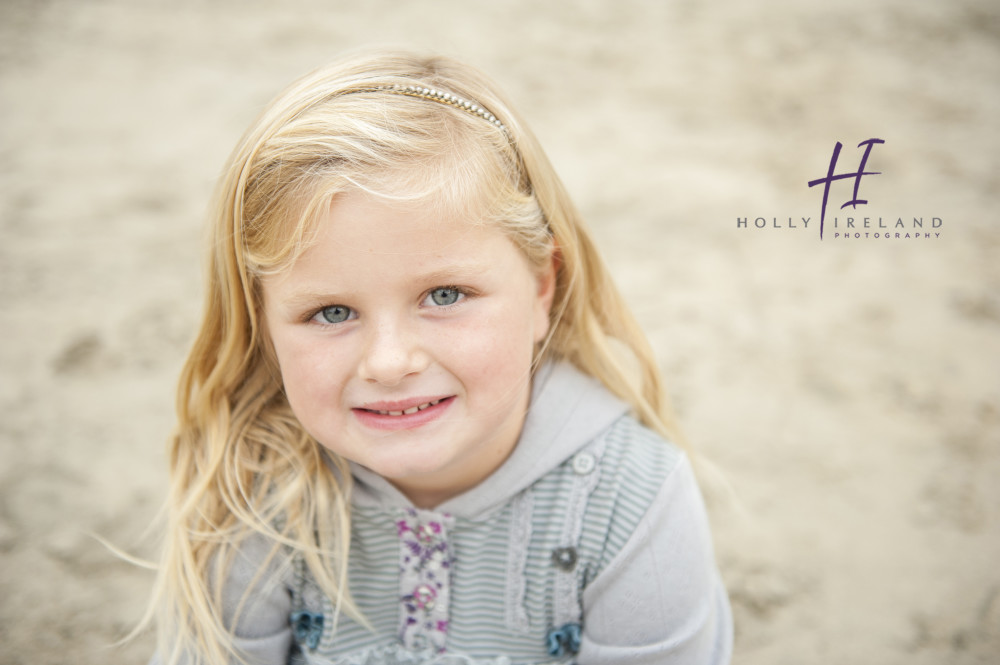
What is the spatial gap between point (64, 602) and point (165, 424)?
0.51 m

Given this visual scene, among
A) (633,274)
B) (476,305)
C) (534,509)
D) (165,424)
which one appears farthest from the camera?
(633,274)

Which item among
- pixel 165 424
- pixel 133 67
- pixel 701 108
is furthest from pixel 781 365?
pixel 133 67

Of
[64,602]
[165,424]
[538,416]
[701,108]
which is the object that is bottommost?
[64,602]

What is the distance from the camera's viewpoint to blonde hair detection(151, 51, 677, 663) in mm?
1026

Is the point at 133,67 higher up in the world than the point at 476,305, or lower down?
higher up

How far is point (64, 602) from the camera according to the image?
165 centimetres

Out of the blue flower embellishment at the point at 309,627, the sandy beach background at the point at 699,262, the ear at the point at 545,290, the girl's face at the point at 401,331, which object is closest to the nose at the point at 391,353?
the girl's face at the point at 401,331

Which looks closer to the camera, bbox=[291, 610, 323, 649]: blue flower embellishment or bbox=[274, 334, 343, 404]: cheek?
bbox=[274, 334, 343, 404]: cheek

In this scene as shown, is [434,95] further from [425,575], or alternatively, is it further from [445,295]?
[425,575]

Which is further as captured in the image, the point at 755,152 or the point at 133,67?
the point at 133,67

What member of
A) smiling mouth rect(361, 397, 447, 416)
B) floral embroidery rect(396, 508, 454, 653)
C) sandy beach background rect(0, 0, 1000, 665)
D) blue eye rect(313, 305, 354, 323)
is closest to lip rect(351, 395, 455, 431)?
smiling mouth rect(361, 397, 447, 416)

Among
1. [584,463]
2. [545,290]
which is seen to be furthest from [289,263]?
[584,463]

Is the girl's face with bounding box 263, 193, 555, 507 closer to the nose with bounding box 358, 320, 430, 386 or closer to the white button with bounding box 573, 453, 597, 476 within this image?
the nose with bounding box 358, 320, 430, 386

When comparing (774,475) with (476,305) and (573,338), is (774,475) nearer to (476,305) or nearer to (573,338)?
(573,338)
